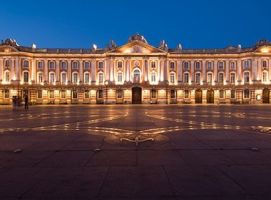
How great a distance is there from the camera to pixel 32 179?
6.78 m

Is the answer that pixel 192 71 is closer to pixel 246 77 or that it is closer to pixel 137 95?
pixel 246 77

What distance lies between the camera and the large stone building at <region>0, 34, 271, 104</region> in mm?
81625

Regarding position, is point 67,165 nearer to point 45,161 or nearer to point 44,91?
point 45,161

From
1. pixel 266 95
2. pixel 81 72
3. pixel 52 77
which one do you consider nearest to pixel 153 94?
pixel 81 72

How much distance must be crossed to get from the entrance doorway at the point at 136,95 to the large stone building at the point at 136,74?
0.27m

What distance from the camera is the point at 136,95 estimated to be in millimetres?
83375

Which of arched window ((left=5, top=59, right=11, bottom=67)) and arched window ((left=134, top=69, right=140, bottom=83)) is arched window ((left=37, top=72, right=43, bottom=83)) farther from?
arched window ((left=134, top=69, right=140, bottom=83))

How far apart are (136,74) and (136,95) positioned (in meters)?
5.65

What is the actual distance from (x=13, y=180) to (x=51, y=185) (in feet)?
3.32

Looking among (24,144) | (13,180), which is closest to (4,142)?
(24,144)

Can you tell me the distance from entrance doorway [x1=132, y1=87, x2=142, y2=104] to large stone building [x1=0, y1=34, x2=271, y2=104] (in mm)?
268

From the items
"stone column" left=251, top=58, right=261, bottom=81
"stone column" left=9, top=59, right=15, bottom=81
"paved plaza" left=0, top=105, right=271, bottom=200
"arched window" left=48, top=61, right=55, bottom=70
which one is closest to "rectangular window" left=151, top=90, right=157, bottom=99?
"stone column" left=251, top=58, right=261, bottom=81

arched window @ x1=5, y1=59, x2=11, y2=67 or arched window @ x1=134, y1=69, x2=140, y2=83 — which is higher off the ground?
arched window @ x1=5, y1=59, x2=11, y2=67

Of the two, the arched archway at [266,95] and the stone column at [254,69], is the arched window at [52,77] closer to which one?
the stone column at [254,69]
